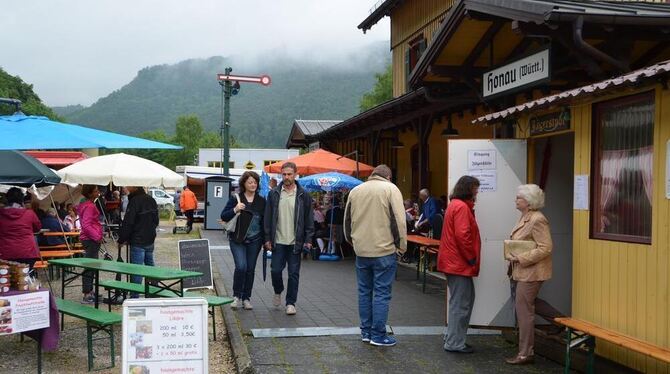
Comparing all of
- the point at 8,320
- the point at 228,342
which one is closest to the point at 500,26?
the point at 228,342

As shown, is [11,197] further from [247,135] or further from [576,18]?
[247,135]

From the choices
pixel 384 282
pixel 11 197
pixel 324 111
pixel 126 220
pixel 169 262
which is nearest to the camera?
pixel 384 282

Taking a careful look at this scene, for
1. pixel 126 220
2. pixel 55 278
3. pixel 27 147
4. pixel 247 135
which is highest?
pixel 247 135

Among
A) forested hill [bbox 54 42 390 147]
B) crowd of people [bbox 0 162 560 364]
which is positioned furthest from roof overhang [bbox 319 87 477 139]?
forested hill [bbox 54 42 390 147]

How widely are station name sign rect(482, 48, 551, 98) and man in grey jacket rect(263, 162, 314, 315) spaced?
251cm

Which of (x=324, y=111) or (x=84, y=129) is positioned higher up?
(x=324, y=111)

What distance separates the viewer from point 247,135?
13638 cm

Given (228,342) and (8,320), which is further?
(228,342)

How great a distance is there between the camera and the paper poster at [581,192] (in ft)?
19.4

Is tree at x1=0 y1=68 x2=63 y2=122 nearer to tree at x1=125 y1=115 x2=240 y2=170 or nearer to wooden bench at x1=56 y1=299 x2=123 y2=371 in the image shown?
tree at x1=125 y1=115 x2=240 y2=170

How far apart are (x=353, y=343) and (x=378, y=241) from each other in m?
1.11

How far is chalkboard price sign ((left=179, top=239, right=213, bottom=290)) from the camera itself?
1053 cm

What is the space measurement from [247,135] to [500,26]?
5120 inches

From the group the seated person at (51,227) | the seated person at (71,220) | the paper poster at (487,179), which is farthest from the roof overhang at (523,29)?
the seated person at (71,220)
